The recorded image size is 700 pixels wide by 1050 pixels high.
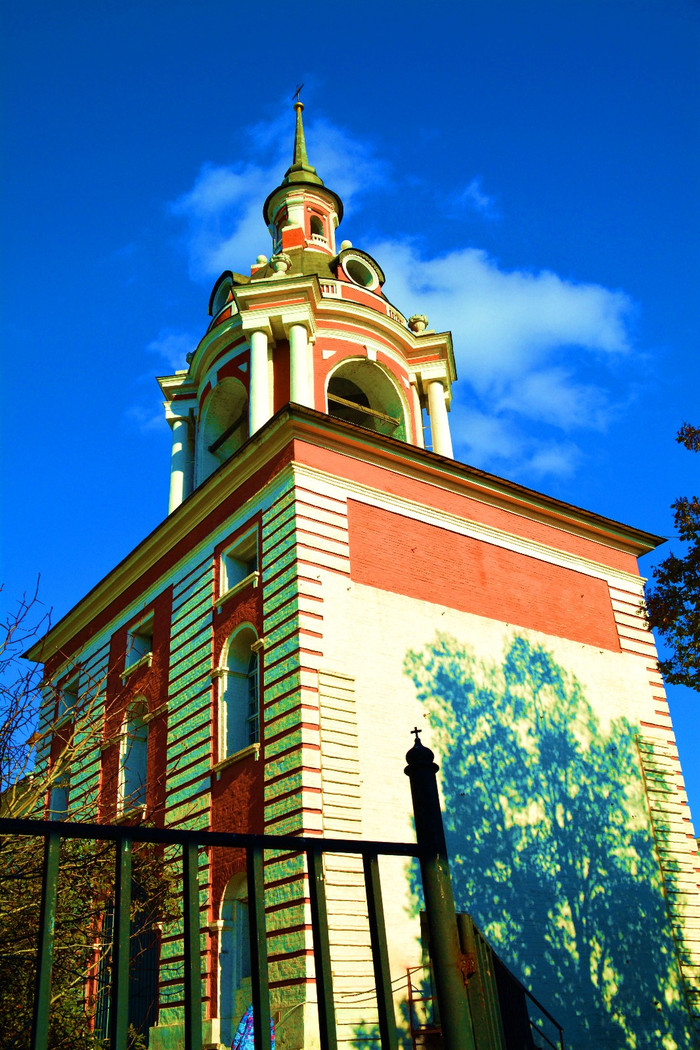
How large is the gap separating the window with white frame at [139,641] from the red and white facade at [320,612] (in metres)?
0.07

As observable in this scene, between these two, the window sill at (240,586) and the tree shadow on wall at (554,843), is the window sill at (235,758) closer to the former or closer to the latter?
the window sill at (240,586)

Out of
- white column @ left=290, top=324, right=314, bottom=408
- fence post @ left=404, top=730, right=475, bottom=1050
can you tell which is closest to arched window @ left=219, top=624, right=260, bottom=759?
white column @ left=290, top=324, right=314, bottom=408

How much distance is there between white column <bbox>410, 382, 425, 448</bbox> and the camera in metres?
25.2

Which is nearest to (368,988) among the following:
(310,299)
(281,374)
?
(281,374)

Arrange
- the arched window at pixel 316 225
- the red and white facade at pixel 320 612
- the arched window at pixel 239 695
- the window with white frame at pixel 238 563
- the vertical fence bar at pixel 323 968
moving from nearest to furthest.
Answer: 1. the vertical fence bar at pixel 323 968
2. the red and white facade at pixel 320 612
3. the arched window at pixel 239 695
4. the window with white frame at pixel 238 563
5. the arched window at pixel 316 225

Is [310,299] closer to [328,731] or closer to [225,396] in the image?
[225,396]

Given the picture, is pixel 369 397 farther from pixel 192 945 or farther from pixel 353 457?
Answer: pixel 192 945

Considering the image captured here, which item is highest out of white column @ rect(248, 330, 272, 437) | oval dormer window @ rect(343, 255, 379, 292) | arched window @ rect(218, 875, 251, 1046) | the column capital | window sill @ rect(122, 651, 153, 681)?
oval dormer window @ rect(343, 255, 379, 292)

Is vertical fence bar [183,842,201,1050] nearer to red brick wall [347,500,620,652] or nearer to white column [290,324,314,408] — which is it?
red brick wall [347,500,620,652]

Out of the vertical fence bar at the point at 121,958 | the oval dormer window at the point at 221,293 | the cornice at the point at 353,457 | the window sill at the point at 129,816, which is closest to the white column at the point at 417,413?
the cornice at the point at 353,457

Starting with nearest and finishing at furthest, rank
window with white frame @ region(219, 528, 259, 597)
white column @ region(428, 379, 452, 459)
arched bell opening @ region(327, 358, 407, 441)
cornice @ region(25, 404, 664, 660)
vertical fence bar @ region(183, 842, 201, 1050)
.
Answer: vertical fence bar @ region(183, 842, 201, 1050)
cornice @ region(25, 404, 664, 660)
window with white frame @ region(219, 528, 259, 597)
white column @ region(428, 379, 452, 459)
arched bell opening @ region(327, 358, 407, 441)

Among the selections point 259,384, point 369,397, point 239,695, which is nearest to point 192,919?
point 239,695

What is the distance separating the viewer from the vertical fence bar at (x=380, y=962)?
3.54 m

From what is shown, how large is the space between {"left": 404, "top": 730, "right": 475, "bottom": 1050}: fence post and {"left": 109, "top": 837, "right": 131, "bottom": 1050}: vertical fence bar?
4.05 ft
